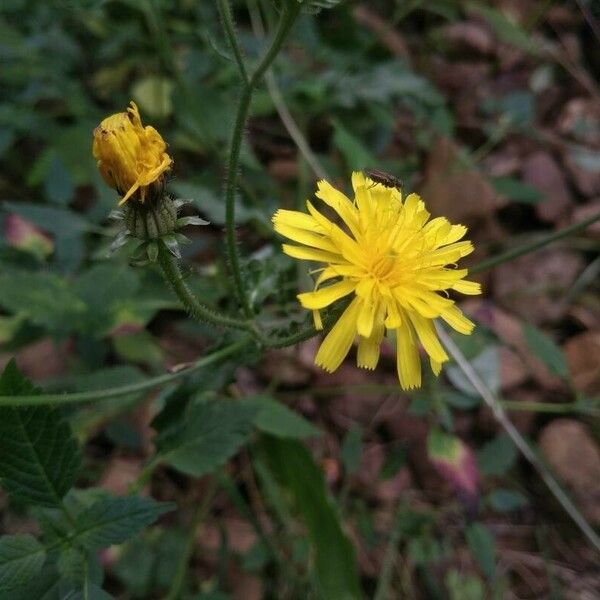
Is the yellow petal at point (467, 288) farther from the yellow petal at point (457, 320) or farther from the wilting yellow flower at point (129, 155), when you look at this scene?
the wilting yellow flower at point (129, 155)

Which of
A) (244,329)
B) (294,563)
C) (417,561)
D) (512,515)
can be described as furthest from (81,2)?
(512,515)

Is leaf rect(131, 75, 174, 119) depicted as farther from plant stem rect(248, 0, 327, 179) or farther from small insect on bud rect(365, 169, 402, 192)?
small insect on bud rect(365, 169, 402, 192)

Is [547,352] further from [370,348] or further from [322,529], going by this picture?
[370,348]

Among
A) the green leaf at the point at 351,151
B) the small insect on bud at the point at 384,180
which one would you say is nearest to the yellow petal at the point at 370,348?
the small insect on bud at the point at 384,180

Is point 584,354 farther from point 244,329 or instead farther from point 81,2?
point 81,2

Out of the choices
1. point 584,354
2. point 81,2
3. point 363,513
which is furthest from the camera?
point 584,354

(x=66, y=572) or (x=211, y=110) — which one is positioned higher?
(x=211, y=110)

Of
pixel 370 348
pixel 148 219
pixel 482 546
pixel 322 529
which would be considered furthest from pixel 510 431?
pixel 148 219
